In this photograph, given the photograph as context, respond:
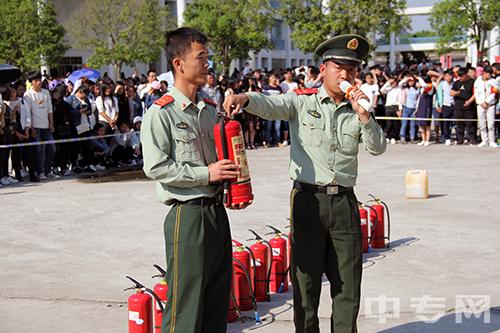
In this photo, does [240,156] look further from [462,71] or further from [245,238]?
[462,71]

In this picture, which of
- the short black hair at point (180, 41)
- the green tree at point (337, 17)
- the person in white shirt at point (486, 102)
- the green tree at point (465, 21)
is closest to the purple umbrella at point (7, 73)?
the short black hair at point (180, 41)

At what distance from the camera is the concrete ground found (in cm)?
613

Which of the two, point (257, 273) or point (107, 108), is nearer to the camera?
point (257, 273)

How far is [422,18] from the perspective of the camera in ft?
243

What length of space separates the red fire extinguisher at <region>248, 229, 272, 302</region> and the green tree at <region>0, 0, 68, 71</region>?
28.8 m

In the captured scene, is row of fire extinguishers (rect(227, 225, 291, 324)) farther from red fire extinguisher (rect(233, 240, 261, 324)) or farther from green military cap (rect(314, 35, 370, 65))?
green military cap (rect(314, 35, 370, 65))

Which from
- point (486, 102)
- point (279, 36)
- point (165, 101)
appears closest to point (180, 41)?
point (165, 101)

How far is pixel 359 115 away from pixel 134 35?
1308 inches

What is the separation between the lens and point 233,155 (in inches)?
156

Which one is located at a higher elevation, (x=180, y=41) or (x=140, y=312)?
(x=180, y=41)

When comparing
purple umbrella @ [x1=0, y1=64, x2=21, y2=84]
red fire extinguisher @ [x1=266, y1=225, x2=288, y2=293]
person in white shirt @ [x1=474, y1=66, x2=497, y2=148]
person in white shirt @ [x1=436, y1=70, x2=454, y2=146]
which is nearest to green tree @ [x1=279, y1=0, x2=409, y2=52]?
person in white shirt @ [x1=436, y1=70, x2=454, y2=146]

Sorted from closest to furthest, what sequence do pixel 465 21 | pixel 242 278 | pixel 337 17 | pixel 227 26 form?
pixel 242 278
pixel 337 17
pixel 465 21
pixel 227 26

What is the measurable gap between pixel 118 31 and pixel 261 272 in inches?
1241

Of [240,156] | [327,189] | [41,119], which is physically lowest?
[327,189]
